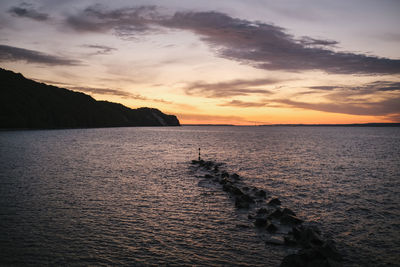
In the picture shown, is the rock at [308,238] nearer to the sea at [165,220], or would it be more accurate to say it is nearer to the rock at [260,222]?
the sea at [165,220]

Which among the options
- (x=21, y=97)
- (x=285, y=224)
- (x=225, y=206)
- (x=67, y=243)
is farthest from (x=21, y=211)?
(x=21, y=97)

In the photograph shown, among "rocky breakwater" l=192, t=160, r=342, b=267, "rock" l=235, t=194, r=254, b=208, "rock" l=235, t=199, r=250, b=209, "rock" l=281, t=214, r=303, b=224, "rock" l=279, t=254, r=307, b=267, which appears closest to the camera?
"rock" l=279, t=254, r=307, b=267

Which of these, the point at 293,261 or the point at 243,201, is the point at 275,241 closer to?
the point at 293,261

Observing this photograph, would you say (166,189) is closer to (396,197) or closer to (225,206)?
(225,206)

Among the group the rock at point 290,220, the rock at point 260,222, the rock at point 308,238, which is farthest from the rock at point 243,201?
the rock at point 308,238

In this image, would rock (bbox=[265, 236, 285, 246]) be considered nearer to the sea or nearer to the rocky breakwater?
the rocky breakwater

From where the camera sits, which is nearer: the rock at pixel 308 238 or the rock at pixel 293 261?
Result: the rock at pixel 293 261

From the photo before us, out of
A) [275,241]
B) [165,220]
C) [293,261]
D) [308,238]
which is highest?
[293,261]

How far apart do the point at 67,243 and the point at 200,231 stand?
721cm

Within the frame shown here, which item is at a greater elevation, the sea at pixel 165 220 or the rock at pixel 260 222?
the rock at pixel 260 222

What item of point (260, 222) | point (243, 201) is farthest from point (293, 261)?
point (243, 201)

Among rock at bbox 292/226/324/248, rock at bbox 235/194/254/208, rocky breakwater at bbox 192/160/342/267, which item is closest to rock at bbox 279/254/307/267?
rocky breakwater at bbox 192/160/342/267

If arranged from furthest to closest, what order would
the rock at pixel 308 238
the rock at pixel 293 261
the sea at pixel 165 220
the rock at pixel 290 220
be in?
1. the rock at pixel 290 220
2. the rock at pixel 308 238
3. the sea at pixel 165 220
4. the rock at pixel 293 261

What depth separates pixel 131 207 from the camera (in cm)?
1905
